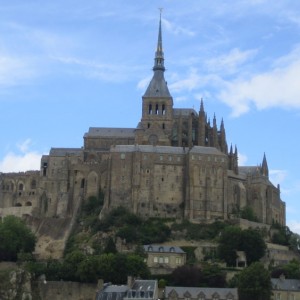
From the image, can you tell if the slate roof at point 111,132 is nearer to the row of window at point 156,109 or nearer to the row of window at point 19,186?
the row of window at point 156,109

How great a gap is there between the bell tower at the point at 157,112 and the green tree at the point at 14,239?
26.2 metres

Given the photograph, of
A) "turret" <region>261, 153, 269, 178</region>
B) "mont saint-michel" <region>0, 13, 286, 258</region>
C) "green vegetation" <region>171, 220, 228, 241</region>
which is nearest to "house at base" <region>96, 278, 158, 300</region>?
"green vegetation" <region>171, 220, 228, 241</region>

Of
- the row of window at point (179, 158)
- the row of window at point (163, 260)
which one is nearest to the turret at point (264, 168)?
the row of window at point (179, 158)

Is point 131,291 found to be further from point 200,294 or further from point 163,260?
point 163,260

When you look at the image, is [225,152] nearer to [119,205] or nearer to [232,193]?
[232,193]

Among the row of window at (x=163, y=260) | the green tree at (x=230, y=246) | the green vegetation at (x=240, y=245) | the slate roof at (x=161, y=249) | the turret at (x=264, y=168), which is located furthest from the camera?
the turret at (x=264, y=168)

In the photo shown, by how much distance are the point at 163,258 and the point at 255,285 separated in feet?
54.7

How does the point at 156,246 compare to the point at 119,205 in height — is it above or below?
below

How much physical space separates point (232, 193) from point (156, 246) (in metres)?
21.6

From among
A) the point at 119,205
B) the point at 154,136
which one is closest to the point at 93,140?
the point at 154,136

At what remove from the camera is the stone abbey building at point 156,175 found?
386 ft

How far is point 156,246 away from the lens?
103m

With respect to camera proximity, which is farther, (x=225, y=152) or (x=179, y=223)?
(x=225, y=152)

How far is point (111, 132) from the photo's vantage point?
134625 millimetres
